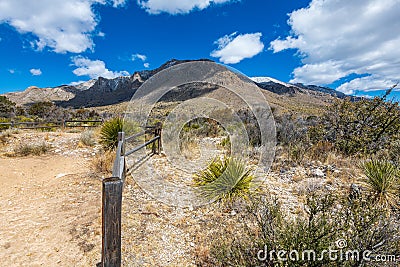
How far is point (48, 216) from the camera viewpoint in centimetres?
420

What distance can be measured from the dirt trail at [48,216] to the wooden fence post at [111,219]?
3.23ft

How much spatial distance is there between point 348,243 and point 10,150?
11285 millimetres

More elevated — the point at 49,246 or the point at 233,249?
the point at 233,249

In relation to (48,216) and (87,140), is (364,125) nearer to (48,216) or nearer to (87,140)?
(48,216)

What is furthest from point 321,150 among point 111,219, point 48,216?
point 48,216

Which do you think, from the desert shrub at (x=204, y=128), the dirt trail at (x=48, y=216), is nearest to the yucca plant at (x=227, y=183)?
the dirt trail at (x=48, y=216)

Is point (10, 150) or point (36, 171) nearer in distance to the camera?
point (36, 171)

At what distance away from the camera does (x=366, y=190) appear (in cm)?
506

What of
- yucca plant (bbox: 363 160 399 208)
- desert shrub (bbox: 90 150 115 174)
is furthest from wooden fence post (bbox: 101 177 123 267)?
yucca plant (bbox: 363 160 399 208)

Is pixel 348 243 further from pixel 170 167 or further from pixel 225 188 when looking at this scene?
pixel 170 167

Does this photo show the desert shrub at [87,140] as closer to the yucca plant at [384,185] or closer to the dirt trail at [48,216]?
the dirt trail at [48,216]

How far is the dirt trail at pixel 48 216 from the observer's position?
3.20 meters

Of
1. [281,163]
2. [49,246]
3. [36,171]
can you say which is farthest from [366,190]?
[36,171]

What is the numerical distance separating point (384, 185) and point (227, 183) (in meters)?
3.31
